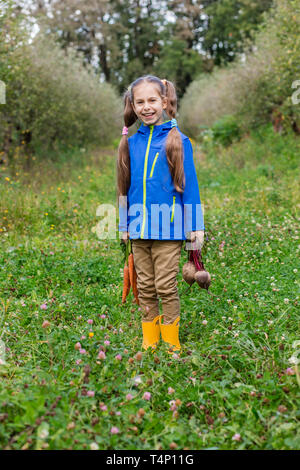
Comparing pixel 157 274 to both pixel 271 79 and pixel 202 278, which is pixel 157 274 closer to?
pixel 202 278

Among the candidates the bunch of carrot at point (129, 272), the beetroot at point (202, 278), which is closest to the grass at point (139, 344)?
the bunch of carrot at point (129, 272)

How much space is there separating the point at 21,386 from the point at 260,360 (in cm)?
Answer: 150

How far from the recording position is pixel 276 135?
12859mm

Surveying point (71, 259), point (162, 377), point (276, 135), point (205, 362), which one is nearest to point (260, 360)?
point (205, 362)

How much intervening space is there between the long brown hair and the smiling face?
4cm

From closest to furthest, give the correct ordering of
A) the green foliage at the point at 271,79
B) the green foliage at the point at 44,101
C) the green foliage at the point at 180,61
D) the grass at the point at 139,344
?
the grass at the point at 139,344 → the green foliage at the point at 271,79 → the green foliage at the point at 44,101 → the green foliage at the point at 180,61

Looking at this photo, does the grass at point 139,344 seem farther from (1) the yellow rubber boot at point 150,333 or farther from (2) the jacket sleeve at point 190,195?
(2) the jacket sleeve at point 190,195

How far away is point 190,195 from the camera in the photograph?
3.28 metres

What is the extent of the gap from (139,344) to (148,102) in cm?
187

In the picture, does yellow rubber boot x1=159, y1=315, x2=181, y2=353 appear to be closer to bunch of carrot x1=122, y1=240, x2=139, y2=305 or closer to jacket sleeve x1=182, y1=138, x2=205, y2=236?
bunch of carrot x1=122, y1=240, x2=139, y2=305

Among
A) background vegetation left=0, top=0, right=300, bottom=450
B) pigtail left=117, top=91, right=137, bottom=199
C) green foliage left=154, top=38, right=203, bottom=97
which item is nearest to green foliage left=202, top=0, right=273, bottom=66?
green foliage left=154, top=38, right=203, bottom=97

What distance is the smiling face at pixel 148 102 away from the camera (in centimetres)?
318

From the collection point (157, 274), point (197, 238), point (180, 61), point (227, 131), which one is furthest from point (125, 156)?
point (180, 61)

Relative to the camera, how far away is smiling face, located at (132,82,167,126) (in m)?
3.18
